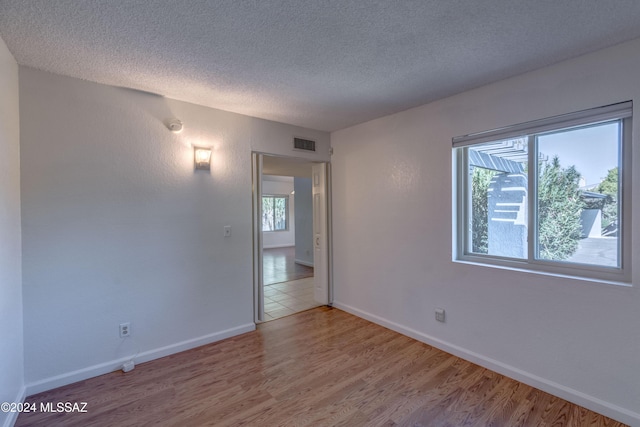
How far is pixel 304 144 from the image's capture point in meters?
3.76

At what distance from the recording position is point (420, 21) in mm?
1666

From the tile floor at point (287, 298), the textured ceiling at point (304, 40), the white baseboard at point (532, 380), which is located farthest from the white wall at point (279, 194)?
the textured ceiling at point (304, 40)

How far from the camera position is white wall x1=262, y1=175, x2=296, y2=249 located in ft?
34.0

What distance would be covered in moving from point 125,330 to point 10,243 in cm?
109

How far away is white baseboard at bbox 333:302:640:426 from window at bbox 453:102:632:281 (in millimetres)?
827

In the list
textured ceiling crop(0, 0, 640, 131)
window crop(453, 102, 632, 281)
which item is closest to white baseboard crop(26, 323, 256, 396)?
textured ceiling crop(0, 0, 640, 131)

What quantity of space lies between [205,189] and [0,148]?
1.46m

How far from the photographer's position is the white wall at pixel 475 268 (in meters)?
1.91

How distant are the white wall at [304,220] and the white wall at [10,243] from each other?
5493mm

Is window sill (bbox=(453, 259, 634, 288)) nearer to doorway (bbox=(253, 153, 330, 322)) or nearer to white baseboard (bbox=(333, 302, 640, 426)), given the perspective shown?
white baseboard (bbox=(333, 302, 640, 426))

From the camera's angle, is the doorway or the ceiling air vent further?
the ceiling air vent

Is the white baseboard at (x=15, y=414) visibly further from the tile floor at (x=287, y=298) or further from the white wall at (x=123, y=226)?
the tile floor at (x=287, y=298)

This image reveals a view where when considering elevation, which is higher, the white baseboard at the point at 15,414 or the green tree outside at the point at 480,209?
the green tree outside at the point at 480,209

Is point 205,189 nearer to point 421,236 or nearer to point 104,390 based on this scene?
point 104,390
